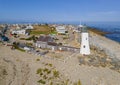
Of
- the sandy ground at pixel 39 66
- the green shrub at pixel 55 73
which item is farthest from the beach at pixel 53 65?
the green shrub at pixel 55 73

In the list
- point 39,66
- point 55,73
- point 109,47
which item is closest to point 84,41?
point 39,66

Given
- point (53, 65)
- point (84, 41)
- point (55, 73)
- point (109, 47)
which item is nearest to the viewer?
point (55, 73)

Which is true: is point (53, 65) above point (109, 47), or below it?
above

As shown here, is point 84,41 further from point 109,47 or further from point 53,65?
point 109,47

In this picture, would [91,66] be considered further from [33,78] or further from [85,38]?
[33,78]

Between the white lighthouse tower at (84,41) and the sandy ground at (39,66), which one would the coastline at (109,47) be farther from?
the sandy ground at (39,66)

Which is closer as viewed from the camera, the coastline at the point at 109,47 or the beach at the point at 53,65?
the beach at the point at 53,65

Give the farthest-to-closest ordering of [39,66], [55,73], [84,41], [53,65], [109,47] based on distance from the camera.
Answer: [109,47], [84,41], [53,65], [39,66], [55,73]

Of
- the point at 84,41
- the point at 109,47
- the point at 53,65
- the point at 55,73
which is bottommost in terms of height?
the point at 109,47

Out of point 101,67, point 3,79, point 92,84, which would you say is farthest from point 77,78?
point 3,79
